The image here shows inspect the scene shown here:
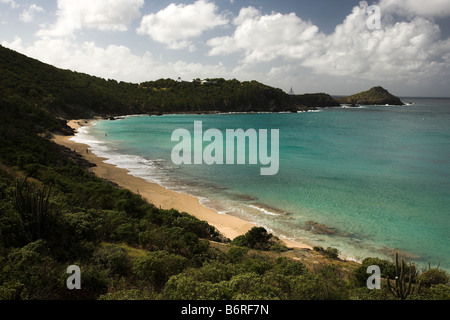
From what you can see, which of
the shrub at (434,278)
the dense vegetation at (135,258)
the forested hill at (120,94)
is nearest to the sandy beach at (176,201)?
the dense vegetation at (135,258)

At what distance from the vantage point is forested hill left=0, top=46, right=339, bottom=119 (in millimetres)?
73438

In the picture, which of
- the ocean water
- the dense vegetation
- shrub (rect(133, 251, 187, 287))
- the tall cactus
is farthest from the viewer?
the ocean water

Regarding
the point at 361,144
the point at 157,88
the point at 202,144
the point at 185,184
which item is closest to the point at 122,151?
the point at 202,144

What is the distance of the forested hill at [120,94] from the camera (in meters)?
73.4

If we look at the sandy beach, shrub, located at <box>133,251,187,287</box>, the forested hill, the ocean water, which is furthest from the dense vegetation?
the forested hill

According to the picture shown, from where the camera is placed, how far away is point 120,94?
121m

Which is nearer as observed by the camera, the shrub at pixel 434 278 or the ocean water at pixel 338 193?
the shrub at pixel 434 278

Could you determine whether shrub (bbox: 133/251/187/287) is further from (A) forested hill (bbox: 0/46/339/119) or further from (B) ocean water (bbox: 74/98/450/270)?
(A) forested hill (bbox: 0/46/339/119)

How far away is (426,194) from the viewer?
24.2 meters

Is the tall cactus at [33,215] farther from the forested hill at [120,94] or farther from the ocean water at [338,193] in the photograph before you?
A: the forested hill at [120,94]

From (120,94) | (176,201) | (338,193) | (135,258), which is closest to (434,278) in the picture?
(135,258)
